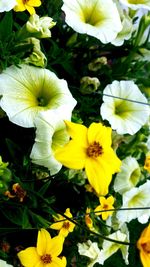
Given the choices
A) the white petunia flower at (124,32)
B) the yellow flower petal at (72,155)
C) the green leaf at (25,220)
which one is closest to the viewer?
the yellow flower petal at (72,155)

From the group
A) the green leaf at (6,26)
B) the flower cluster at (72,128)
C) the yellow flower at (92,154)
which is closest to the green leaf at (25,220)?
the flower cluster at (72,128)

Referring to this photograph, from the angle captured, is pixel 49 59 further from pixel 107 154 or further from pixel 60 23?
pixel 107 154

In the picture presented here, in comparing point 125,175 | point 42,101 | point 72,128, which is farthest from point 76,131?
point 125,175

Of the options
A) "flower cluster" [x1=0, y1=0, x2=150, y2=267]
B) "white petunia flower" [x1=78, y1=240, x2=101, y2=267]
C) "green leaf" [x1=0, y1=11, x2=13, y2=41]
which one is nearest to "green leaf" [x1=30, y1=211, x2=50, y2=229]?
"flower cluster" [x1=0, y1=0, x2=150, y2=267]

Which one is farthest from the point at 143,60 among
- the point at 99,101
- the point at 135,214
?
the point at 135,214

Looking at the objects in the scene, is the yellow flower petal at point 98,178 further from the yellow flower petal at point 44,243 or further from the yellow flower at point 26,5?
the yellow flower at point 26,5

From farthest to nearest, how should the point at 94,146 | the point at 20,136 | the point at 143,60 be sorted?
the point at 143,60 < the point at 20,136 < the point at 94,146
